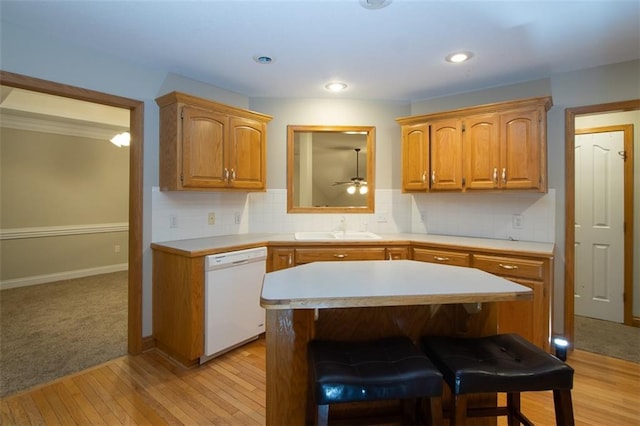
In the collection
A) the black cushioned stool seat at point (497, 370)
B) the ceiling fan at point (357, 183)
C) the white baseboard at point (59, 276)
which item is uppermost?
the ceiling fan at point (357, 183)

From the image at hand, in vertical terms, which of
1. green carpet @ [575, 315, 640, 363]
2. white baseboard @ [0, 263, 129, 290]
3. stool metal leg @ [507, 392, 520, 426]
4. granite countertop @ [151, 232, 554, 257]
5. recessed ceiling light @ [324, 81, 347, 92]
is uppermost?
recessed ceiling light @ [324, 81, 347, 92]

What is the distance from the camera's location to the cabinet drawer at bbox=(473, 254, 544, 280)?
2.48 metres

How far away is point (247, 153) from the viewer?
3184mm

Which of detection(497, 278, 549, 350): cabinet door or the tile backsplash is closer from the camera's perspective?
detection(497, 278, 549, 350): cabinet door

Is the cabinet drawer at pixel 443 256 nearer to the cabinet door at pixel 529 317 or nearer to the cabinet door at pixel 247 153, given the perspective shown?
the cabinet door at pixel 529 317

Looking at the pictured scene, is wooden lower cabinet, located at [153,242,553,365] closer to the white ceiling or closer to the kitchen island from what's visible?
the kitchen island

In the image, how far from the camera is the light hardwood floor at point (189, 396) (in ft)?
6.29

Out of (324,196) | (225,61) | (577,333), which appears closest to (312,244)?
(324,196)

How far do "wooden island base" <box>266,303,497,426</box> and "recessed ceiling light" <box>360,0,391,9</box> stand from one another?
5.56 ft

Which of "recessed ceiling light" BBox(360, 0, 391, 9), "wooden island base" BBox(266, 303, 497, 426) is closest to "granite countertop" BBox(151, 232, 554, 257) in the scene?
"wooden island base" BBox(266, 303, 497, 426)

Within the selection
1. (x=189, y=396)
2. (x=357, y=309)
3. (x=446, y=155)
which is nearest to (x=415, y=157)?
(x=446, y=155)

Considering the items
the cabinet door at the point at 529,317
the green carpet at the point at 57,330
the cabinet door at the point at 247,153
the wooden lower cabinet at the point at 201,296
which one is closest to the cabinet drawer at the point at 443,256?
the wooden lower cabinet at the point at 201,296

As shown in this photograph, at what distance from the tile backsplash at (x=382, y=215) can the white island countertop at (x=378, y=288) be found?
1.77 meters

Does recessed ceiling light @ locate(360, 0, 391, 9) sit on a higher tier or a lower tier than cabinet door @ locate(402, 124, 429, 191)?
higher
